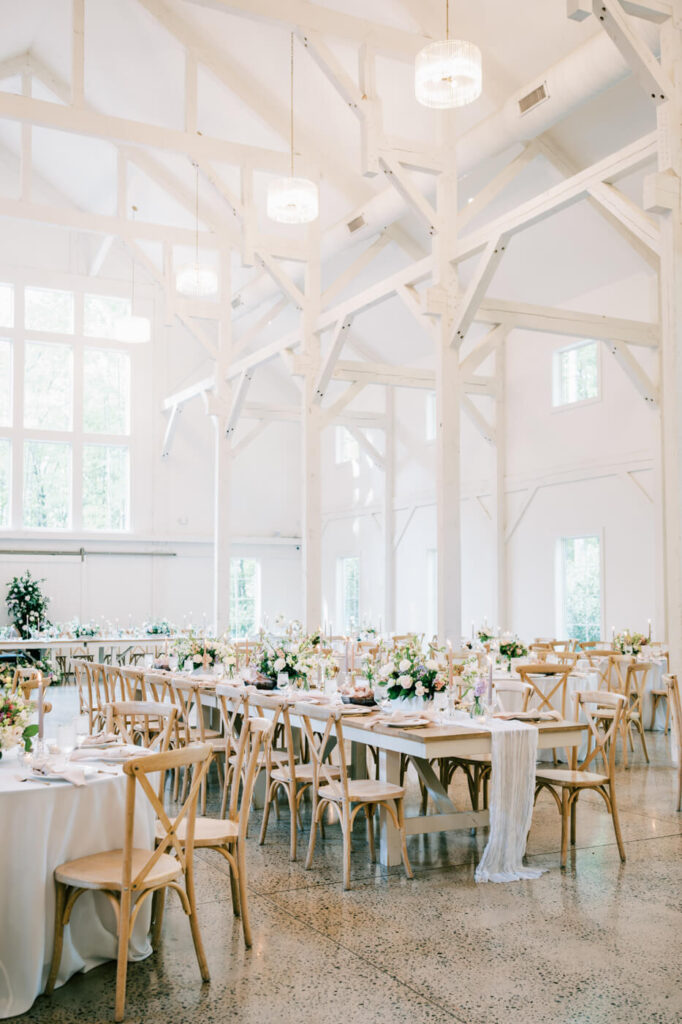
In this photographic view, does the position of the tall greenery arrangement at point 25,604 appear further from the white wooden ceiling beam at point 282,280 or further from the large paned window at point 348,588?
the white wooden ceiling beam at point 282,280

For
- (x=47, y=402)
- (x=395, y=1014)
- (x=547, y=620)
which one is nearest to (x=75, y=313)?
(x=47, y=402)

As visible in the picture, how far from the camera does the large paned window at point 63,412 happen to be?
1766cm

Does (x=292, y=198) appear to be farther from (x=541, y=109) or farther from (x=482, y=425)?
(x=482, y=425)

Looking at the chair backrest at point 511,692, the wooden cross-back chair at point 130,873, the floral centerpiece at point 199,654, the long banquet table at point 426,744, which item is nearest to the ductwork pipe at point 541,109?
the chair backrest at point 511,692

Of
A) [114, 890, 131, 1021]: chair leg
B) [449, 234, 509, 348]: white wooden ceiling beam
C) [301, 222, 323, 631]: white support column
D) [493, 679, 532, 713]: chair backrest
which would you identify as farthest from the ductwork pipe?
[114, 890, 131, 1021]: chair leg

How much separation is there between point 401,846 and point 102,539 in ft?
44.9

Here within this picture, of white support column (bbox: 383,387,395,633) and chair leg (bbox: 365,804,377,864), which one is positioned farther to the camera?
white support column (bbox: 383,387,395,633)

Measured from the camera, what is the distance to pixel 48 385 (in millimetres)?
18078

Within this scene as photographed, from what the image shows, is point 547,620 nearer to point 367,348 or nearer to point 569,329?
point 569,329

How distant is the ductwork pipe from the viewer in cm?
859

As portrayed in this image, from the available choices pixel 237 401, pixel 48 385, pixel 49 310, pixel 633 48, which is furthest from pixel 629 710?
pixel 49 310

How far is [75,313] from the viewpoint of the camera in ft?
60.1

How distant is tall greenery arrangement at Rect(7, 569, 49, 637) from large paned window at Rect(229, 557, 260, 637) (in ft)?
13.2

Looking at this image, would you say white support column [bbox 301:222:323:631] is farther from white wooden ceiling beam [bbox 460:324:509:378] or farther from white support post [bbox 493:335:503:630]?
white support post [bbox 493:335:503:630]
